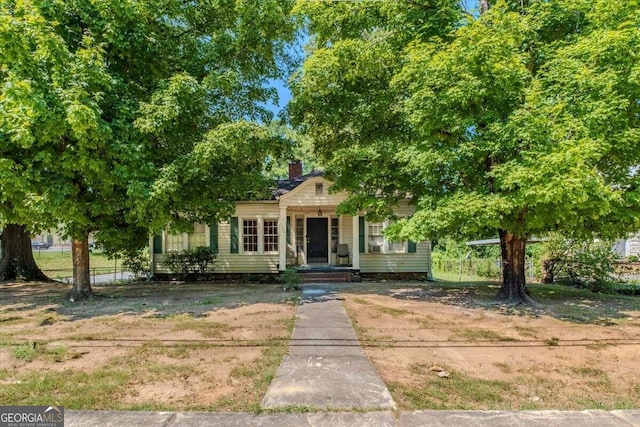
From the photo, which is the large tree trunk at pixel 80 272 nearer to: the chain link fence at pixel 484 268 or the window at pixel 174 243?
the window at pixel 174 243

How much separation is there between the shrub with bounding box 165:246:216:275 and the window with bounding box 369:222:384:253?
6180mm

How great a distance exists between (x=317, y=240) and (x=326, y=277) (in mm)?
2178

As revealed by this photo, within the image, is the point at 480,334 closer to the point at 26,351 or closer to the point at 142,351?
the point at 142,351

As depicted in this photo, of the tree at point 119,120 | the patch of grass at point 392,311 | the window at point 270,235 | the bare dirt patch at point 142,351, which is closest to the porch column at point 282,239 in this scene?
the window at point 270,235

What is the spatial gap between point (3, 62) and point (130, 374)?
621 cm

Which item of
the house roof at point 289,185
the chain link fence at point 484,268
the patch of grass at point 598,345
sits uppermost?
the house roof at point 289,185

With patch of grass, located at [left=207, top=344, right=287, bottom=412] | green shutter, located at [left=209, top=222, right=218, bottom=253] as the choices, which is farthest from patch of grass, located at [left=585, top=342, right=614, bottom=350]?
green shutter, located at [left=209, top=222, right=218, bottom=253]

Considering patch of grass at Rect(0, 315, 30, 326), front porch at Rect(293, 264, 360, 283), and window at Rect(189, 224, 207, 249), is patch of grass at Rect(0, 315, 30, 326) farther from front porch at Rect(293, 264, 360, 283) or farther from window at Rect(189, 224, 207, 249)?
front porch at Rect(293, 264, 360, 283)

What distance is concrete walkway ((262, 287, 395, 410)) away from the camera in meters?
3.54

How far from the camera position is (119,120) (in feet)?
25.1

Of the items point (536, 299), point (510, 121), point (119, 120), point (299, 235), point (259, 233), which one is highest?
point (119, 120)

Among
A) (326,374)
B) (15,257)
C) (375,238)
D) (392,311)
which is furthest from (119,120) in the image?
(375,238)

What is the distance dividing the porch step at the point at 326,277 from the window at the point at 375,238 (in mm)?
1939

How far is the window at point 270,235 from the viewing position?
14.7 meters
